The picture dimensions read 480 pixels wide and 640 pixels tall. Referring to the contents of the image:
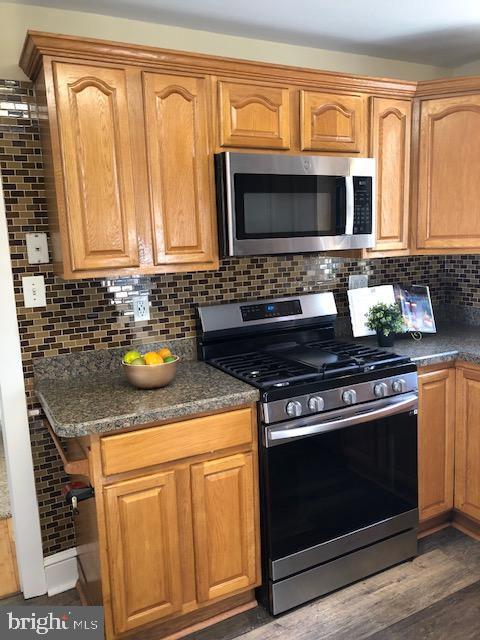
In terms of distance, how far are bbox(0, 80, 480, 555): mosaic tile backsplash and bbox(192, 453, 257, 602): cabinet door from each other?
2.31ft

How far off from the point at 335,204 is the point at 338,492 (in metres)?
1.24

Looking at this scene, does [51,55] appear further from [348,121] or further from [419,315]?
[419,315]

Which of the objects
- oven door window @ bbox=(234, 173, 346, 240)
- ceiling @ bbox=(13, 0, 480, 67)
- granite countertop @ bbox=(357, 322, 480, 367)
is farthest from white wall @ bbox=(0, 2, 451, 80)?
granite countertop @ bbox=(357, 322, 480, 367)

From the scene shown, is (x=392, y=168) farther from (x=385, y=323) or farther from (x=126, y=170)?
(x=126, y=170)

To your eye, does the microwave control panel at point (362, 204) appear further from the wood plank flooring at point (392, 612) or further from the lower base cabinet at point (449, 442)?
the wood plank flooring at point (392, 612)

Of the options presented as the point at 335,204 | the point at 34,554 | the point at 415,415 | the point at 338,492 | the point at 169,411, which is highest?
the point at 335,204

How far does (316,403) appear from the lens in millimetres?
2033

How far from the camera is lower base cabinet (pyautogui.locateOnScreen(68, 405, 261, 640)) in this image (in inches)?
70.3

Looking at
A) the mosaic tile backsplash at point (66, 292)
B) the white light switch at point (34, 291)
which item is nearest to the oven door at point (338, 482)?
the mosaic tile backsplash at point (66, 292)

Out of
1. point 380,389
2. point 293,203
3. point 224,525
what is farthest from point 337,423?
point 293,203

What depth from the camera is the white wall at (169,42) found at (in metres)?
2.02

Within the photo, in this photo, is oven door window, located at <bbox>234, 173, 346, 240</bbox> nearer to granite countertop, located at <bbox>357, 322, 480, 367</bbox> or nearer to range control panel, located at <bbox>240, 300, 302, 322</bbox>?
range control panel, located at <bbox>240, 300, 302, 322</bbox>

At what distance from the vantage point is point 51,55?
1.82 m

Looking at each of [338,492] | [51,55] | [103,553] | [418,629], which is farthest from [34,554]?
[51,55]
